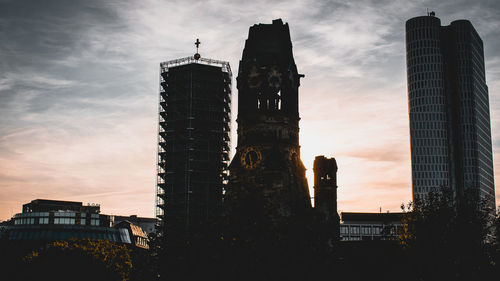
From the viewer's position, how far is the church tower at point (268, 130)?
74438 millimetres

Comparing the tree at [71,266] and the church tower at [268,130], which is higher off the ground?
the church tower at [268,130]

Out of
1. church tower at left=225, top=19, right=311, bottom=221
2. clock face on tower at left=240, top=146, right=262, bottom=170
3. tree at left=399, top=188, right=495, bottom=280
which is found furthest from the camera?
clock face on tower at left=240, top=146, right=262, bottom=170

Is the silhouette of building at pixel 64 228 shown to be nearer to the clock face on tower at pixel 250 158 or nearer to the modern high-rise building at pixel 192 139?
the modern high-rise building at pixel 192 139

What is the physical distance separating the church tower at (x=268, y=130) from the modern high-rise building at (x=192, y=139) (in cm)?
5199

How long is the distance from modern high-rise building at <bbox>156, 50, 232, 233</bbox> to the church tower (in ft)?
171

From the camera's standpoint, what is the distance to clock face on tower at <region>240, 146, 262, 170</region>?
7612 cm

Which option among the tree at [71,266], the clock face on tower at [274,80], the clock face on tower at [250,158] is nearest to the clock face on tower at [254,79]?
the clock face on tower at [274,80]

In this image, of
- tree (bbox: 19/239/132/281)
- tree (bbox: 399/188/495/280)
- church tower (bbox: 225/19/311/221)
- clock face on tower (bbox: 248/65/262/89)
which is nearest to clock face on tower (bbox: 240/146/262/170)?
church tower (bbox: 225/19/311/221)

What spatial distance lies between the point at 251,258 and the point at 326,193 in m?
29.4

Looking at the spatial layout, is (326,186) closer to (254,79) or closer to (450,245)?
(254,79)

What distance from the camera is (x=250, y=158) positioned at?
76.6 meters

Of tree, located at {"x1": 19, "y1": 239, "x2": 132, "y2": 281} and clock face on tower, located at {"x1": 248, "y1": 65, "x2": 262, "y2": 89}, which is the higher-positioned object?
clock face on tower, located at {"x1": 248, "y1": 65, "x2": 262, "y2": 89}

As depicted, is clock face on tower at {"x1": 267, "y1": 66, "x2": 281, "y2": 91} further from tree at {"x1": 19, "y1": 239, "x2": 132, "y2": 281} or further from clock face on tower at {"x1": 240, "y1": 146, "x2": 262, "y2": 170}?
tree at {"x1": 19, "y1": 239, "x2": 132, "y2": 281}

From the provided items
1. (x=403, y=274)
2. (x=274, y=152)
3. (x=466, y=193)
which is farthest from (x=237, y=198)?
(x=466, y=193)
